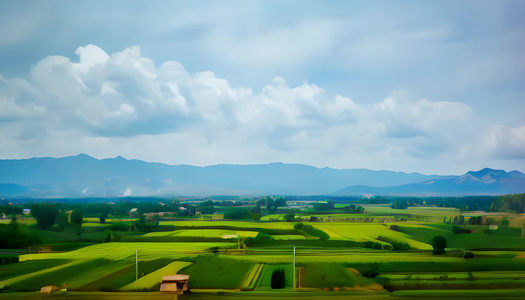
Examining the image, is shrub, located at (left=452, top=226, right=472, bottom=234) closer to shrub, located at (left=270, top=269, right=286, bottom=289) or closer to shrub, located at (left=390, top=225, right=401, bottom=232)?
shrub, located at (left=390, top=225, right=401, bottom=232)

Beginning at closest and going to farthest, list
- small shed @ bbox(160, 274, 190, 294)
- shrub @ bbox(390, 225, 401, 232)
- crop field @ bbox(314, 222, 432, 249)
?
small shed @ bbox(160, 274, 190, 294)
crop field @ bbox(314, 222, 432, 249)
shrub @ bbox(390, 225, 401, 232)

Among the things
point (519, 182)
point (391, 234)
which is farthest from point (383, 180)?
point (391, 234)

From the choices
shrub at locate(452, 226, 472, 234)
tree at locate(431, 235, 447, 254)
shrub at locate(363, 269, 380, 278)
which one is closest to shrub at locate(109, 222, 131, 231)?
shrub at locate(363, 269, 380, 278)

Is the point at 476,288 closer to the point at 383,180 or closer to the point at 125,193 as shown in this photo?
the point at 383,180

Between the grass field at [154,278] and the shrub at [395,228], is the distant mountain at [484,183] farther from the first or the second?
the grass field at [154,278]

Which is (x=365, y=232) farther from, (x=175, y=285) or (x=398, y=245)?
(x=175, y=285)

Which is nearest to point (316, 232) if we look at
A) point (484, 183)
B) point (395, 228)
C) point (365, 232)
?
point (365, 232)
